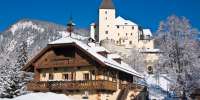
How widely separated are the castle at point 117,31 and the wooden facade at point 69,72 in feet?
349

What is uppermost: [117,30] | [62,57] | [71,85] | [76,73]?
[117,30]

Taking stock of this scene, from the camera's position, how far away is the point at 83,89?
1582 inches

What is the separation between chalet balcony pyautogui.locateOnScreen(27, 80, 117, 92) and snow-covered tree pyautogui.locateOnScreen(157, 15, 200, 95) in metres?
7.51

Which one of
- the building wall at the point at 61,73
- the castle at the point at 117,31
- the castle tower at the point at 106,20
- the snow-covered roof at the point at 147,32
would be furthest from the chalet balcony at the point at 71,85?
the snow-covered roof at the point at 147,32

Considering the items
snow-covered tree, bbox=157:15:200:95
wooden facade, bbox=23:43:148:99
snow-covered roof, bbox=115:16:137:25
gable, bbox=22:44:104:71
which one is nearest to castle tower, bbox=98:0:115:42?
snow-covered roof, bbox=115:16:137:25

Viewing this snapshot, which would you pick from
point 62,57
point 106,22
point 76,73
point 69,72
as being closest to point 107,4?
point 106,22

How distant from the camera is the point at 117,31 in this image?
522ft

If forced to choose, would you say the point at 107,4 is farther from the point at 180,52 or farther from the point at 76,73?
the point at 76,73

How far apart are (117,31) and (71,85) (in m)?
120

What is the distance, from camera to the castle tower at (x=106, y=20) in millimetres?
154500

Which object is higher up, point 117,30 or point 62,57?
point 117,30

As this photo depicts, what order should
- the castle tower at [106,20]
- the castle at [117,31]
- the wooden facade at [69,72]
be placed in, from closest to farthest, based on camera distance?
1. the wooden facade at [69,72]
2. the castle tower at [106,20]
3. the castle at [117,31]

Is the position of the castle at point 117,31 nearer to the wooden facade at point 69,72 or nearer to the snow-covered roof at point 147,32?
the snow-covered roof at point 147,32

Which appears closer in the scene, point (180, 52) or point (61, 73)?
point (61, 73)
